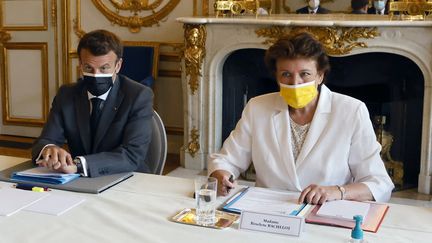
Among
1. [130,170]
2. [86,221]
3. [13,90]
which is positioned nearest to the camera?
[86,221]

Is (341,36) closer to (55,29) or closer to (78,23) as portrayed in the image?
(78,23)

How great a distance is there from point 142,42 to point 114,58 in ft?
8.65

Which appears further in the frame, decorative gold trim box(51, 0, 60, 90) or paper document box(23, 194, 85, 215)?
decorative gold trim box(51, 0, 60, 90)

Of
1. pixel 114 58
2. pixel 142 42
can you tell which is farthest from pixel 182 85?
pixel 114 58

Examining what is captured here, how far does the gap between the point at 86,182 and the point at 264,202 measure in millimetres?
602

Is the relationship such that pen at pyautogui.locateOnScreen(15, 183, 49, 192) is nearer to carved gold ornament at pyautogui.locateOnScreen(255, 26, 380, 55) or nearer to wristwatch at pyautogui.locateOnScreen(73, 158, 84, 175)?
wristwatch at pyautogui.locateOnScreen(73, 158, 84, 175)

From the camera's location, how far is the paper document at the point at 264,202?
1660 millimetres

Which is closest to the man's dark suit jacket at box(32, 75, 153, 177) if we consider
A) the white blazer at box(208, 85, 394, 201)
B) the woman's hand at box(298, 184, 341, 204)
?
the white blazer at box(208, 85, 394, 201)

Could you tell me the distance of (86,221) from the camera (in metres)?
1.58

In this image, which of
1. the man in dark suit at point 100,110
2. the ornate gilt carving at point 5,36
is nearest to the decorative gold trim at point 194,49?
the man in dark suit at point 100,110

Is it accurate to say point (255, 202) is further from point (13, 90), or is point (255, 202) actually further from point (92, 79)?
point (13, 90)

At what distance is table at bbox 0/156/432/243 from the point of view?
1.46 m

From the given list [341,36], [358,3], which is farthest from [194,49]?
[358,3]

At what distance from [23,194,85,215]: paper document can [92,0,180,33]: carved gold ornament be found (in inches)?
127
